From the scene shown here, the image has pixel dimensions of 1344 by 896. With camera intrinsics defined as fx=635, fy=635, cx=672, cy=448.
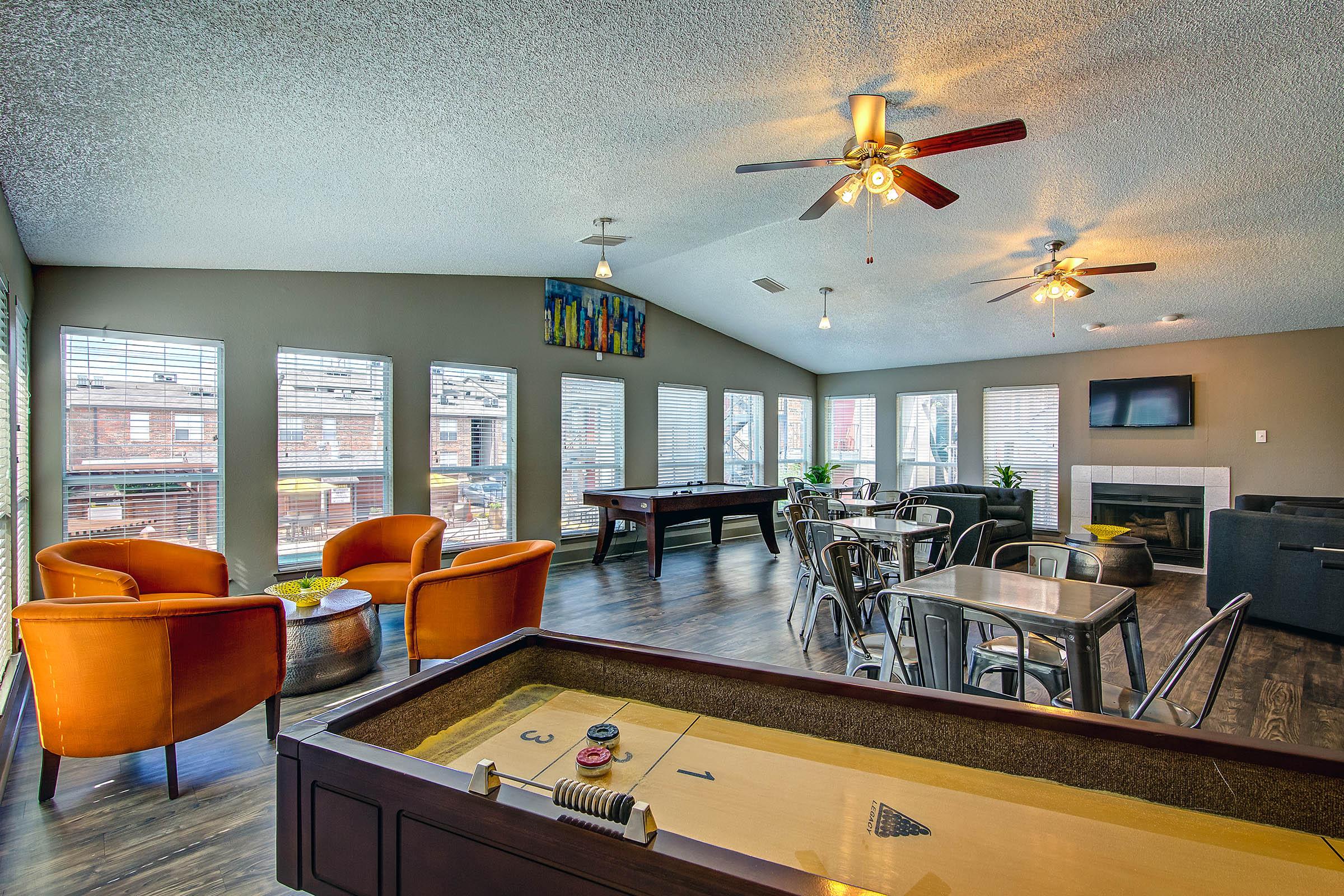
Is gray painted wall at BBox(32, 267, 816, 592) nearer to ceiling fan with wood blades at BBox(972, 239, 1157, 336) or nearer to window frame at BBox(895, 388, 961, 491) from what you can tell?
window frame at BBox(895, 388, 961, 491)

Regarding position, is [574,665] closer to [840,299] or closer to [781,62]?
[781,62]

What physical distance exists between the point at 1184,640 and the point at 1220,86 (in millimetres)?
3497

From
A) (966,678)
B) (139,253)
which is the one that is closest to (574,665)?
(966,678)

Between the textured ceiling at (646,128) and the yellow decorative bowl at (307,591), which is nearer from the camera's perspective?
the textured ceiling at (646,128)

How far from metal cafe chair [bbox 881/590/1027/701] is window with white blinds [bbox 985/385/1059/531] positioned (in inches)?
259

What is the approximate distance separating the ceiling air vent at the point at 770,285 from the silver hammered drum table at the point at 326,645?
190 inches

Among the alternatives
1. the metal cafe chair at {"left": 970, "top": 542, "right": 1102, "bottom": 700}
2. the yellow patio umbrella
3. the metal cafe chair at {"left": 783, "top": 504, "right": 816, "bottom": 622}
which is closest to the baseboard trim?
the yellow patio umbrella

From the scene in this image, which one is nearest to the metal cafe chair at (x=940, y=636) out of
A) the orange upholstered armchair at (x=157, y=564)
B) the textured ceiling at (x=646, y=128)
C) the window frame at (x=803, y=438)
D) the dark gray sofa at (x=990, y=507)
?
the textured ceiling at (x=646, y=128)

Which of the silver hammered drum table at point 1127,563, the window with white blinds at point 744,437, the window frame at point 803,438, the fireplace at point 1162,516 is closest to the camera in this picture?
the silver hammered drum table at point 1127,563

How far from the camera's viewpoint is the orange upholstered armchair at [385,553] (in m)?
4.17

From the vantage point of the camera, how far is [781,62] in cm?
270

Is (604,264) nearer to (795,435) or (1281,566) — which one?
(1281,566)

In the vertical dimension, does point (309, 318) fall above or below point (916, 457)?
above

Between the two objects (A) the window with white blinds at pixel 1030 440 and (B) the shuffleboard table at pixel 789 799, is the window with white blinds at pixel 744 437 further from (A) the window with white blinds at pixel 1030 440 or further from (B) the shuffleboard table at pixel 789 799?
(B) the shuffleboard table at pixel 789 799
